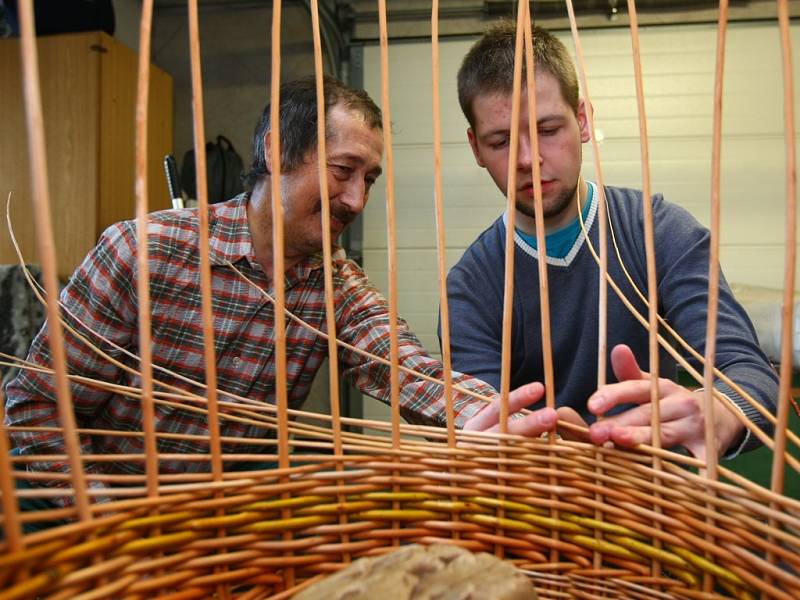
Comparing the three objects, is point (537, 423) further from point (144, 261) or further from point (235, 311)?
point (235, 311)

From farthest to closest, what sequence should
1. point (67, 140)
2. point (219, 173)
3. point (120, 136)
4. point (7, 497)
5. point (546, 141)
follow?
point (219, 173)
point (120, 136)
point (67, 140)
point (546, 141)
point (7, 497)

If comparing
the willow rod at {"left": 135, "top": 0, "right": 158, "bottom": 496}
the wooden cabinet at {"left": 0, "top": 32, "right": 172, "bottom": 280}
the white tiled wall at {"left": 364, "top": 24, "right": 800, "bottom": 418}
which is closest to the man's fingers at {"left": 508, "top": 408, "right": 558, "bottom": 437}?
the willow rod at {"left": 135, "top": 0, "right": 158, "bottom": 496}

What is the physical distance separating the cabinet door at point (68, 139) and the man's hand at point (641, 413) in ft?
6.77

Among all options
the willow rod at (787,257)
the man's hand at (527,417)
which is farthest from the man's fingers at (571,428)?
the willow rod at (787,257)

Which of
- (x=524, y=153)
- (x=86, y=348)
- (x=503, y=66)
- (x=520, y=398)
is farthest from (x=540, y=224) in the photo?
(x=86, y=348)

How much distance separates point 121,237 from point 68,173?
1.44 meters

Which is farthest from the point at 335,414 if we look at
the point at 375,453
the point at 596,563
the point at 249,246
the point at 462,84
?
the point at 462,84

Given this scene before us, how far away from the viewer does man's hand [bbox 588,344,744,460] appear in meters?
0.40

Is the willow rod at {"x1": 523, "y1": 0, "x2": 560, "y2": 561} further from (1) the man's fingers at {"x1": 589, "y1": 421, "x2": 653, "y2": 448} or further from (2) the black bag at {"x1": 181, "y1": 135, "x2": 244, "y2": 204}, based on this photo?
(2) the black bag at {"x1": 181, "y1": 135, "x2": 244, "y2": 204}

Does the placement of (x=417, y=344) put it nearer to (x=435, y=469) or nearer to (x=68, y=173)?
(x=435, y=469)

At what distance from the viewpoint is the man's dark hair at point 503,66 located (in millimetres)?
916

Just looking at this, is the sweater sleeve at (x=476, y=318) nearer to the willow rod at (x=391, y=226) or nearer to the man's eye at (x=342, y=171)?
the man's eye at (x=342, y=171)

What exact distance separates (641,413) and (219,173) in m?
2.32

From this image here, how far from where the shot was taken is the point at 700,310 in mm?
818
